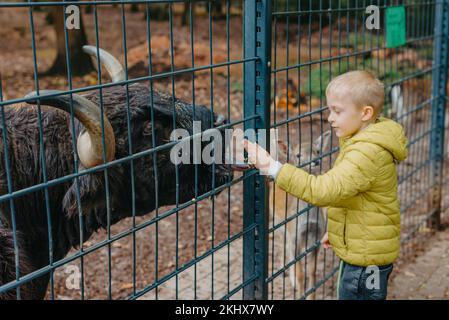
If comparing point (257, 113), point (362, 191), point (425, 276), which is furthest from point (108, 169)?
point (425, 276)

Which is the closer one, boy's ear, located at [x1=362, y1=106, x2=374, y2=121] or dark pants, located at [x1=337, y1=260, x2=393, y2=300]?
boy's ear, located at [x1=362, y1=106, x2=374, y2=121]

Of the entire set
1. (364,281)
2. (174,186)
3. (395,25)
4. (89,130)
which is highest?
(395,25)

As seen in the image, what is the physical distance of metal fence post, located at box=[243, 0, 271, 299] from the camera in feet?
11.4

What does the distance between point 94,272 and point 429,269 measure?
3.44 m

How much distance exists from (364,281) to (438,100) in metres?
3.77

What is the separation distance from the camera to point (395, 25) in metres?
5.49

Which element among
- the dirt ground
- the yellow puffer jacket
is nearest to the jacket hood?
the yellow puffer jacket

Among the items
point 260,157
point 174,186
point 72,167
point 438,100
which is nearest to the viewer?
point 260,157

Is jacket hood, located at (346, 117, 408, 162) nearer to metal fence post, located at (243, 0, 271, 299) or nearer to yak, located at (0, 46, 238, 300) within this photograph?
metal fence post, located at (243, 0, 271, 299)

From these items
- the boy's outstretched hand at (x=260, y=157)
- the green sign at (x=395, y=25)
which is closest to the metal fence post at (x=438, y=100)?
the green sign at (x=395, y=25)

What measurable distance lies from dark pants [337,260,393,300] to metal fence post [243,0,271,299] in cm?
51

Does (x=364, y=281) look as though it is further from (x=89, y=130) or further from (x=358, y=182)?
(x=89, y=130)

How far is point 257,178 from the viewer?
3693 millimetres
